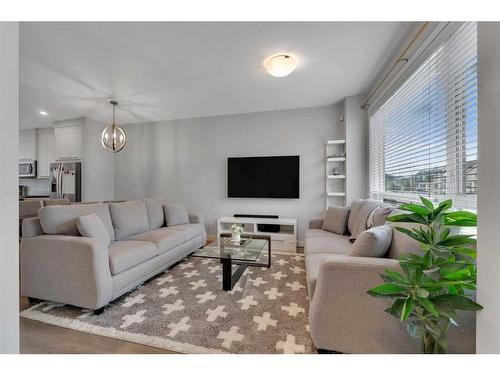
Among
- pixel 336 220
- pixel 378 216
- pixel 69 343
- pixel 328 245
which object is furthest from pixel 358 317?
pixel 69 343

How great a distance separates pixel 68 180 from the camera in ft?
13.7

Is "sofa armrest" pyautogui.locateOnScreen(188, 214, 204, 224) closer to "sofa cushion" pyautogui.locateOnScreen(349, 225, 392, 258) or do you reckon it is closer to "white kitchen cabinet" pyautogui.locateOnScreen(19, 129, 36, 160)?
"sofa cushion" pyautogui.locateOnScreen(349, 225, 392, 258)

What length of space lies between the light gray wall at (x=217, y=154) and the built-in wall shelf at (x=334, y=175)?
0.11 metres

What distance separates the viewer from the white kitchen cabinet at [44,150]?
5.03m

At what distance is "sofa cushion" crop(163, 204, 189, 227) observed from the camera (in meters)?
3.21

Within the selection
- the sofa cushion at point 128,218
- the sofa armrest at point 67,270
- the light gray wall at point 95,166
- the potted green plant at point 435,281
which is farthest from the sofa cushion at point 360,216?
the light gray wall at point 95,166

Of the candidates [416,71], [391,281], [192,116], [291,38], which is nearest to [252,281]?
[391,281]

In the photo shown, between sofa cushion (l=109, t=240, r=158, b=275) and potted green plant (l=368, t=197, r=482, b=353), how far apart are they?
1.93 m

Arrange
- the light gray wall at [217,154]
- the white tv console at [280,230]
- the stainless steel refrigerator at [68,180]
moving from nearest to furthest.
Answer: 1. the white tv console at [280,230]
2. the light gray wall at [217,154]
3. the stainless steel refrigerator at [68,180]

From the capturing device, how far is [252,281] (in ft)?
7.28

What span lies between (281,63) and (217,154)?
2320mm

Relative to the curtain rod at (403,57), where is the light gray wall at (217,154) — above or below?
below

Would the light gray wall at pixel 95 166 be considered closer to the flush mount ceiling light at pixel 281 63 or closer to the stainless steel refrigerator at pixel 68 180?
the stainless steel refrigerator at pixel 68 180
